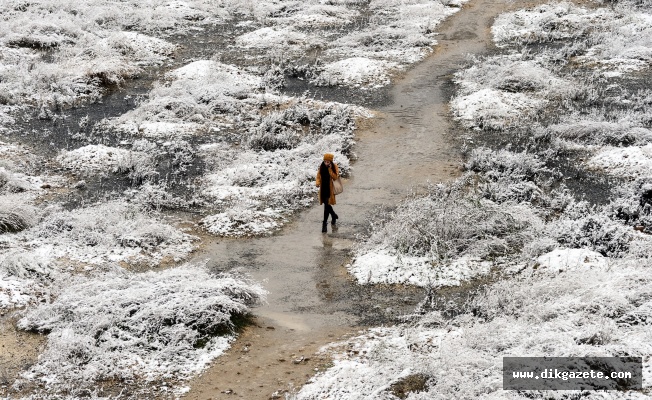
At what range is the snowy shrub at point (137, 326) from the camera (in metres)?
8.80

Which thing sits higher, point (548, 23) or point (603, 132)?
point (548, 23)

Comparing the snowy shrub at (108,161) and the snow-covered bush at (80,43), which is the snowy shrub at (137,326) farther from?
the snow-covered bush at (80,43)

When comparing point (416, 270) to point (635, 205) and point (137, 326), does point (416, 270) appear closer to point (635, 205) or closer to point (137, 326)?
point (137, 326)

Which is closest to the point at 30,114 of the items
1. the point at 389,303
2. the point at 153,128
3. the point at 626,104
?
the point at 153,128

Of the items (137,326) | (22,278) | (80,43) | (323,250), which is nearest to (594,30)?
(323,250)

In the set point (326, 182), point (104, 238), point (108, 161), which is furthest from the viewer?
point (108, 161)

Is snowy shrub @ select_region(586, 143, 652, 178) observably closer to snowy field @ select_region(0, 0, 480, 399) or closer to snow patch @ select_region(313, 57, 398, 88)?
snowy field @ select_region(0, 0, 480, 399)

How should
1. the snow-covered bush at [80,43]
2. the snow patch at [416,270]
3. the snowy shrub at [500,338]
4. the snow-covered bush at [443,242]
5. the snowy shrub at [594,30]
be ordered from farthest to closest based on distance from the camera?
the snowy shrub at [594,30] → the snow-covered bush at [80,43] → the snow-covered bush at [443,242] → the snow patch at [416,270] → the snowy shrub at [500,338]

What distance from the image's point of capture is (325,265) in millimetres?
12383

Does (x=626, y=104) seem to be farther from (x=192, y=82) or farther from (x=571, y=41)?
(x=192, y=82)

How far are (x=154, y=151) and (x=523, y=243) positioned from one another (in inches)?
424

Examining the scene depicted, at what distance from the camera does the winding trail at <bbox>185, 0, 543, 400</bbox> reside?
8.86 m

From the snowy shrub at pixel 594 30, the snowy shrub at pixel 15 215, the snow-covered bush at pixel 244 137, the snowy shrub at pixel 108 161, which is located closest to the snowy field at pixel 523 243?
the snowy shrub at pixel 594 30

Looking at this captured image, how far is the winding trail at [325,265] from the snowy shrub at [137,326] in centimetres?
42
